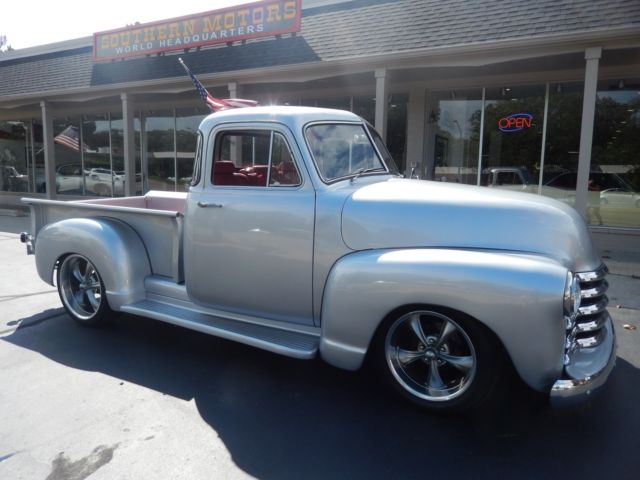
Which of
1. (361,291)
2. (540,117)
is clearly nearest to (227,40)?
(540,117)

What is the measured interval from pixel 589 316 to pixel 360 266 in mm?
1406

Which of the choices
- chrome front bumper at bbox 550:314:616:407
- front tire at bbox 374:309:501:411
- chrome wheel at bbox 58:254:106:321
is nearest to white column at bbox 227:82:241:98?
chrome wheel at bbox 58:254:106:321

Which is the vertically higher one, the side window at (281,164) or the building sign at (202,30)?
the building sign at (202,30)

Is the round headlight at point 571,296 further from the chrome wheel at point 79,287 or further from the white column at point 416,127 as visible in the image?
the white column at point 416,127

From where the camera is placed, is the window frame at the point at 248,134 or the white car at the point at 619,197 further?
the white car at the point at 619,197

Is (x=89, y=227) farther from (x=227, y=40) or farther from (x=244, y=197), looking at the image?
(x=227, y=40)

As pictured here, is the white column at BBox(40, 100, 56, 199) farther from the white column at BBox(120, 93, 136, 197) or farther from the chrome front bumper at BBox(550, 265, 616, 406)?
the chrome front bumper at BBox(550, 265, 616, 406)

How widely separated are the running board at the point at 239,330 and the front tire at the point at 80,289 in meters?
0.66

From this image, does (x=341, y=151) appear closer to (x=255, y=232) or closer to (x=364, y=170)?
(x=364, y=170)

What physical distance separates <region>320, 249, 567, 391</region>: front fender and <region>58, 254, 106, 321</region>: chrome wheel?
2712 millimetres

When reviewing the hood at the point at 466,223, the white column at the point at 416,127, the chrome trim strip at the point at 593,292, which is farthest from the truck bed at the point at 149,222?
the white column at the point at 416,127

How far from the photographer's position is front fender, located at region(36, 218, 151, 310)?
13.6 ft

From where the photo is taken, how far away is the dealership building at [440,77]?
24.0 ft

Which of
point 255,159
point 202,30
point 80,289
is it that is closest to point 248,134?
point 255,159
